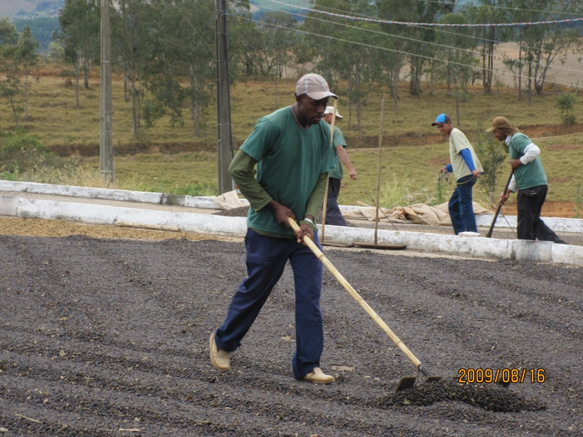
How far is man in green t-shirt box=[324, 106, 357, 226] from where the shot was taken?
33.5 ft

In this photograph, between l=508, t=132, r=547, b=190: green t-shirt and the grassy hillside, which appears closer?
l=508, t=132, r=547, b=190: green t-shirt

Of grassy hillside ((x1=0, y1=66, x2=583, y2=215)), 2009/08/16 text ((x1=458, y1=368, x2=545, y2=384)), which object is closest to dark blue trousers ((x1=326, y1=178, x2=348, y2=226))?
2009/08/16 text ((x1=458, y1=368, x2=545, y2=384))

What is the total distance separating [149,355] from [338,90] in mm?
54049

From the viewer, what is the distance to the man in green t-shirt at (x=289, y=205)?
4668mm

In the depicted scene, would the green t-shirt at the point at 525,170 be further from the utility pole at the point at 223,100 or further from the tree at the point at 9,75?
the tree at the point at 9,75

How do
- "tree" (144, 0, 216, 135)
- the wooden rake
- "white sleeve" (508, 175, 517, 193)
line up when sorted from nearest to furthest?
the wooden rake, "white sleeve" (508, 175, 517, 193), "tree" (144, 0, 216, 135)

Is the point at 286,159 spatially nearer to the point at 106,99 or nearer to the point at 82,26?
the point at 106,99

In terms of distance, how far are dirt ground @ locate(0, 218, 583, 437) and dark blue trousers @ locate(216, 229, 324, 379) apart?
22cm

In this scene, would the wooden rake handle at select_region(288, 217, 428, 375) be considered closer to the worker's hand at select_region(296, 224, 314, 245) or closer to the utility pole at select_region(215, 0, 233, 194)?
the worker's hand at select_region(296, 224, 314, 245)

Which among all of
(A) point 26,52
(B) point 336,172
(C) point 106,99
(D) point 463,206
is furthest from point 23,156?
(D) point 463,206

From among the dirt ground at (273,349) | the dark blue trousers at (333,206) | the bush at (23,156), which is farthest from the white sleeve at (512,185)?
the bush at (23,156)

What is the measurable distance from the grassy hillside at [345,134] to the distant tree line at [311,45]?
4.63 ft

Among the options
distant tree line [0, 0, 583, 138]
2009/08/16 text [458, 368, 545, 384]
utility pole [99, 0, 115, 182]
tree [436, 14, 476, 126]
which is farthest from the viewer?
tree [436, 14, 476, 126]

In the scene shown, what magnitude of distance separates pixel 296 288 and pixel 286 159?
82 centimetres
